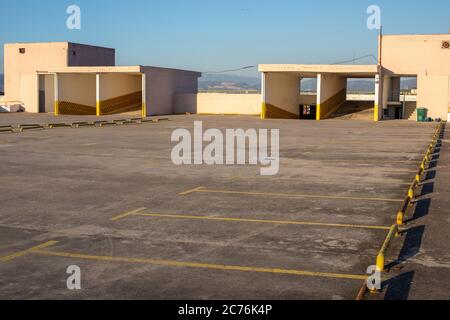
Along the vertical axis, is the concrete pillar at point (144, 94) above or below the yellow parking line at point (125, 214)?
above

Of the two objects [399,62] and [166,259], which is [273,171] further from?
[399,62]

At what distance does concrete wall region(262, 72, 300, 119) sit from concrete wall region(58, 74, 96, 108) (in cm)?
1845

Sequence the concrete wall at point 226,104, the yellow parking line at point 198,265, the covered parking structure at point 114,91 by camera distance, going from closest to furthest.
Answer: the yellow parking line at point 198,265, the covered parking structure at point 114,91, the concrete wall at point 226,104

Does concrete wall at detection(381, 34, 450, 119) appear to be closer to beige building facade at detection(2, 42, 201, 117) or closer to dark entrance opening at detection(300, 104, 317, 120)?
dark entrance opening at detection(300, 104, 317, 120)

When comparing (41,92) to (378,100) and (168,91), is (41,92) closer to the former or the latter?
(168,91)

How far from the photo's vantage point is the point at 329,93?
5238 centimetres

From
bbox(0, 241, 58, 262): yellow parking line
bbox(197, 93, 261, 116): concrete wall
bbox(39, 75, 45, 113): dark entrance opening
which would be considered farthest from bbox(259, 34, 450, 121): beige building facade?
bbox(0, 241, 58, 262): yellow parking line

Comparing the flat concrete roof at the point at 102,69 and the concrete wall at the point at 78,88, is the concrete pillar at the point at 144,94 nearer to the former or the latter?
the flat concrete roof at the point at 102,69

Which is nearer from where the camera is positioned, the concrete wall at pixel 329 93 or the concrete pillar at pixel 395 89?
the concrete wall at pixel 329 93

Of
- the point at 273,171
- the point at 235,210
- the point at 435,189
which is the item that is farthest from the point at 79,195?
the point at 435,189

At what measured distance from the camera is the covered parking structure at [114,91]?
52656 mm

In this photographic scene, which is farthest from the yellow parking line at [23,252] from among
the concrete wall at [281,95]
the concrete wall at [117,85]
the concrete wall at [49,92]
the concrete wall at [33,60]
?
the concrete wall at [49,92]

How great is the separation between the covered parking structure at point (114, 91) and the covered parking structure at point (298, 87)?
10.2 m
